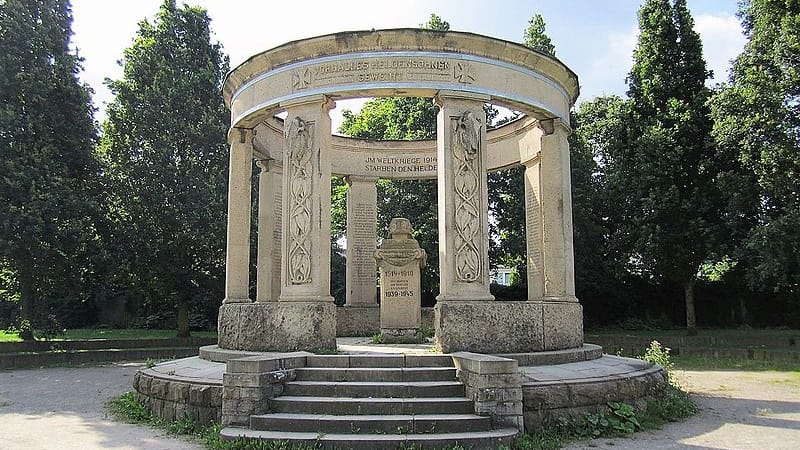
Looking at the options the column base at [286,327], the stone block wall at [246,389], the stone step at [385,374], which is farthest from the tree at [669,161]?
the stone block wall at [246,389]

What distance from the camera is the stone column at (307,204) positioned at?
10.8 metres

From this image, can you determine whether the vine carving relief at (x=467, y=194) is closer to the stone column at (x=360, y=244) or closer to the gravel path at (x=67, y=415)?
the gravel path at (x=67, y=415)

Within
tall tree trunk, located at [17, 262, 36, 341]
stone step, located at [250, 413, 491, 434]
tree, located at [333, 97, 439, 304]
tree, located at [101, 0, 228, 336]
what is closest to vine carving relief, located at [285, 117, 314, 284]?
stone step, located at [250, 413, 491, 434]

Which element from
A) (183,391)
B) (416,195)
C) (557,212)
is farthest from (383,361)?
(416,195)

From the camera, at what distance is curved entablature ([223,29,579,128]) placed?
427 inches

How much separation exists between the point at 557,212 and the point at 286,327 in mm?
5679

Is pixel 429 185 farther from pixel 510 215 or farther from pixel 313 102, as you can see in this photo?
pixel 313 102

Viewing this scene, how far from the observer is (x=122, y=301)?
1391 inches

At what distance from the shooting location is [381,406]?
26.7 feet

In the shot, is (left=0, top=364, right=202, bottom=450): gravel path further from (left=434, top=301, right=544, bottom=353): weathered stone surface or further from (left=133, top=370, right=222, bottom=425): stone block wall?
(left=434, top=301, right=544, bottom=353): weathered stone surface

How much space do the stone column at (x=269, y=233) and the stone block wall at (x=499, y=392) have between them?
7660 mm

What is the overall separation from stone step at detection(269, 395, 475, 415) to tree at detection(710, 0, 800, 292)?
1597cm

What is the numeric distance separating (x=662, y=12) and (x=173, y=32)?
20.2m

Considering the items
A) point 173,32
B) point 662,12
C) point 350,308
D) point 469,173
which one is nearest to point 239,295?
point 350,308
